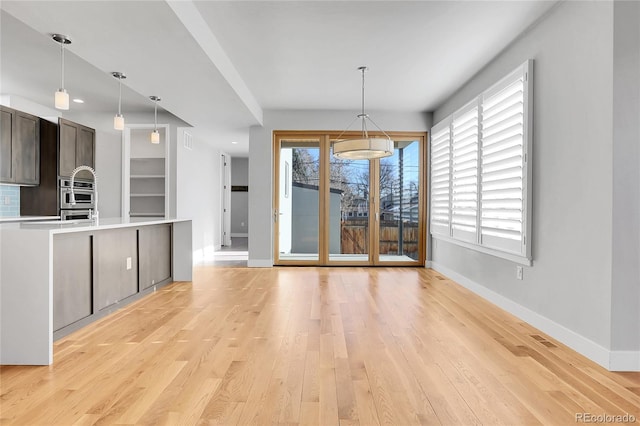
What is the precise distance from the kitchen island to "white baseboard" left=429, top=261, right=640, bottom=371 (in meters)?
3.72

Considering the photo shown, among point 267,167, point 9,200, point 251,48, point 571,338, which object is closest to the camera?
point 571,338

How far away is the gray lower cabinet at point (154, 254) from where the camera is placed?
4445mm

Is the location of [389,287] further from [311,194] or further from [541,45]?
[541,45]

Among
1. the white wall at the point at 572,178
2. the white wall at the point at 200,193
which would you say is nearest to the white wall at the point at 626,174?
the white wall at the point at 572,178

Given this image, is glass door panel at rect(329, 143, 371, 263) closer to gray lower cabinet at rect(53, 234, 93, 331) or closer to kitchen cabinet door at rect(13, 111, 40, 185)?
gray lower cabinet at rect(53, 234, 93, 331)

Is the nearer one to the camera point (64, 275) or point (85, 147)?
point (64, 275)

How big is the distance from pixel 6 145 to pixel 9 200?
102 centimetres

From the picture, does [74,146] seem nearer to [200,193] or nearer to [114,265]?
[200,193]

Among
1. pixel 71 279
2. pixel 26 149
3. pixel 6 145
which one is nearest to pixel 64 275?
pixel 71 279

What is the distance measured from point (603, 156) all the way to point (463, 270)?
2867 mm

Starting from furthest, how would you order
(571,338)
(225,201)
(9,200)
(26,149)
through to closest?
(225,201) → (9,200) → (26,149) → (571,338)

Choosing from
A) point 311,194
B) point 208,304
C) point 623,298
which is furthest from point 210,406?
point 311,194

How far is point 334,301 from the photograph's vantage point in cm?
429

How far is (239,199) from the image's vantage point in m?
12.4
